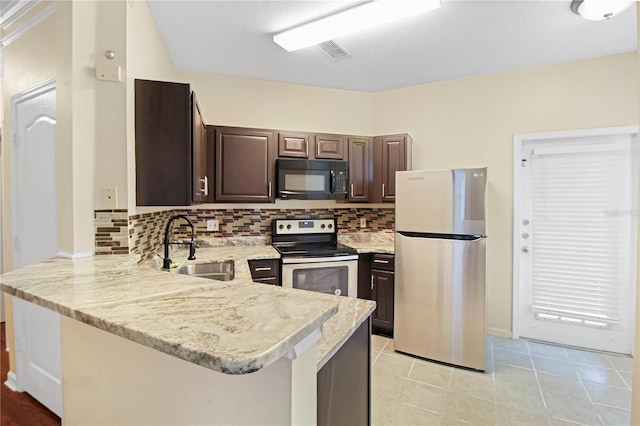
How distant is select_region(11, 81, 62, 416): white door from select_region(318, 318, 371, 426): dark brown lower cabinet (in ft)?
6.41

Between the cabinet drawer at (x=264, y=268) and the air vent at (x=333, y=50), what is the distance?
6.35 ft

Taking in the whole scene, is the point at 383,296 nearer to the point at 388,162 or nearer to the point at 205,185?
the point at 388,162

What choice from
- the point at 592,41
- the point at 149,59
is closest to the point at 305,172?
the point at 149,59

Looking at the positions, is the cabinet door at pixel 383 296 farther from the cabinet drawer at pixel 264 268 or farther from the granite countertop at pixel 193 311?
the granite countertop at pixel 193 311

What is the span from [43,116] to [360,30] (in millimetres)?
2247

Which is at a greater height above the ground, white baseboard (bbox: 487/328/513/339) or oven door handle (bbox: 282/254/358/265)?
oven door handle (bbox: 282/254/358/265)

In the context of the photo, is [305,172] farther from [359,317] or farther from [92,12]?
[359,317]

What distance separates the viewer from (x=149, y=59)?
2209mm

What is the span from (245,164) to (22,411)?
2.44 m

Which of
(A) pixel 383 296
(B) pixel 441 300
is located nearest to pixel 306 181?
(A) pixel 383 296

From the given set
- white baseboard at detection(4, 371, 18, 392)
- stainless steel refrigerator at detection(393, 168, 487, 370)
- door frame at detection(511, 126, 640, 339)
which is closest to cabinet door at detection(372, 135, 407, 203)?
stainless steel refrigerator at detection(393, 168, 487, 370)

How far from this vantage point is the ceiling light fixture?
79.0 inches

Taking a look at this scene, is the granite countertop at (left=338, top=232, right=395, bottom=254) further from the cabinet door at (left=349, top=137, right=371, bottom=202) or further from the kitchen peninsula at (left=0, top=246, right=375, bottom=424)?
the kitchen peninsula at (left=0, top=246, right=375, bottom=424)

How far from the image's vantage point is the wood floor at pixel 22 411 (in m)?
2.05
